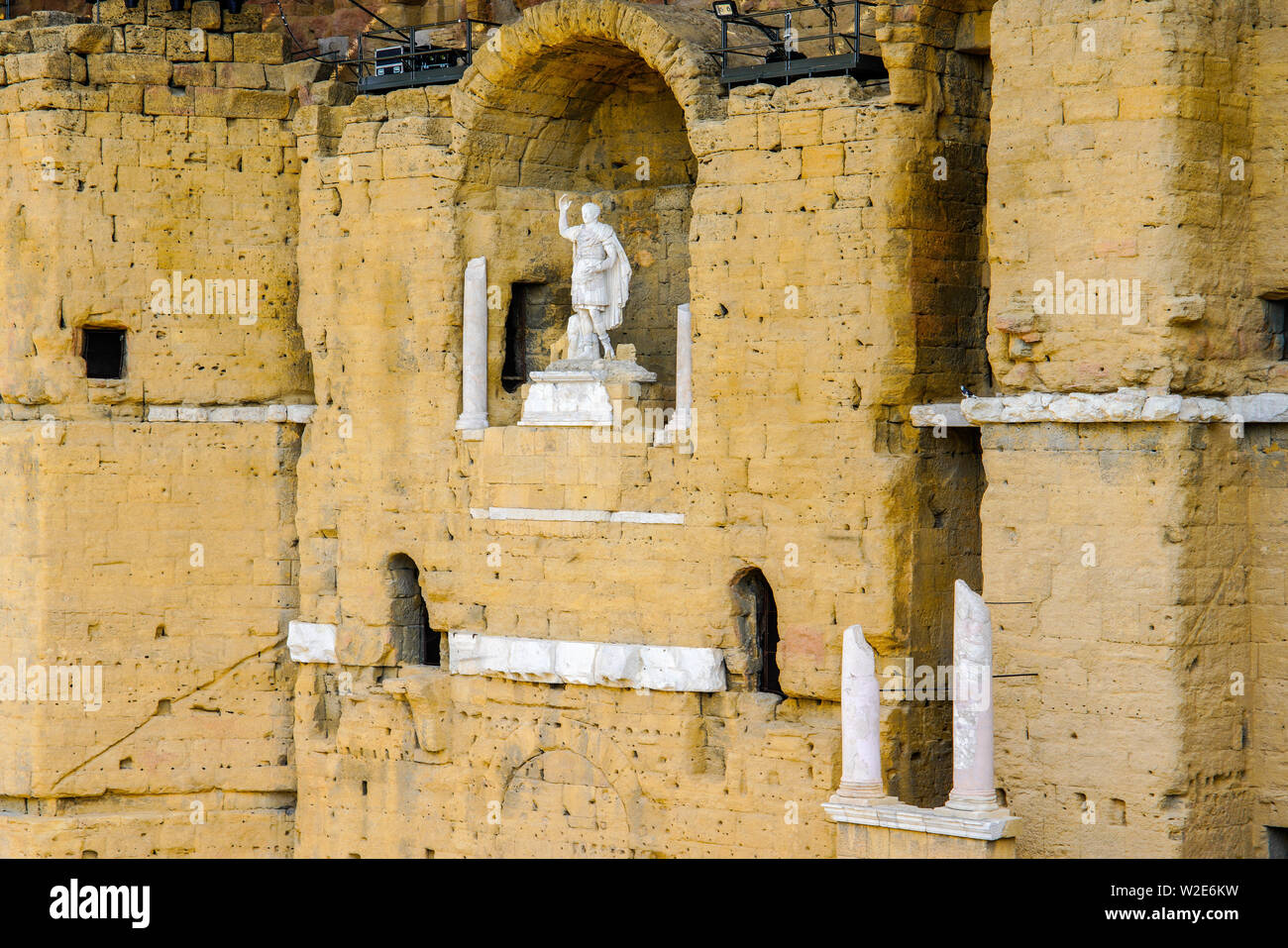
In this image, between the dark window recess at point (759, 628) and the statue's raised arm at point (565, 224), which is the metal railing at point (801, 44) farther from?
the dark window recess at point (759, 628)

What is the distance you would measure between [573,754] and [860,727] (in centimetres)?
386

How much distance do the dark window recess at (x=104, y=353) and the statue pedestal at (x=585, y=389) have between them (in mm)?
4698

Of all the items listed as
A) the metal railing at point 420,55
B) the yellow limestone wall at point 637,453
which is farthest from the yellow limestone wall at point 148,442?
the metal railing at point 420,55

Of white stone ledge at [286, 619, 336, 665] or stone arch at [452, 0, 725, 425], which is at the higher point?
stone arch at [452, 0, 725, 425]

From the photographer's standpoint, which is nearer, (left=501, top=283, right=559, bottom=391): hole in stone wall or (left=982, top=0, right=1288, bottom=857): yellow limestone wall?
(left=982, top=0, right=1288, bottom=857): yellow limestone wall

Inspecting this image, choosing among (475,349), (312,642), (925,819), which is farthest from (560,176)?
(925,819)

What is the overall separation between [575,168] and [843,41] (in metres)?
3.56

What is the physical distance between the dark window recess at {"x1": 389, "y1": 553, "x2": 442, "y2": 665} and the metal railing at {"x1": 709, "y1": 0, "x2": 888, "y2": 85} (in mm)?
5895

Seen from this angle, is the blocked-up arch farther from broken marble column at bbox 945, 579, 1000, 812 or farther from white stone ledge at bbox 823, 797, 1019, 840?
white stone ledge at bbox 823, 797, 1019, 840

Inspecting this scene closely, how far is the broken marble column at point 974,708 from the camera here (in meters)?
17.9

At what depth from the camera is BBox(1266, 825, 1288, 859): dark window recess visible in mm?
18328

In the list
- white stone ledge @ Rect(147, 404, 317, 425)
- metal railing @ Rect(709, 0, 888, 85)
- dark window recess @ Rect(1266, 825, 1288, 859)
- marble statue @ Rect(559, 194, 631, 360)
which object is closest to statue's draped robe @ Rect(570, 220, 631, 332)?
marble statue @ Rect(559, 194, 631, 360)

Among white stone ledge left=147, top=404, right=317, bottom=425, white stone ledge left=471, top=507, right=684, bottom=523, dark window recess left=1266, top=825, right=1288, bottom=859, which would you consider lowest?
dark window recess left=1266, top=825, right=1288, bottom=859

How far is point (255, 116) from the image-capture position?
944 inches
